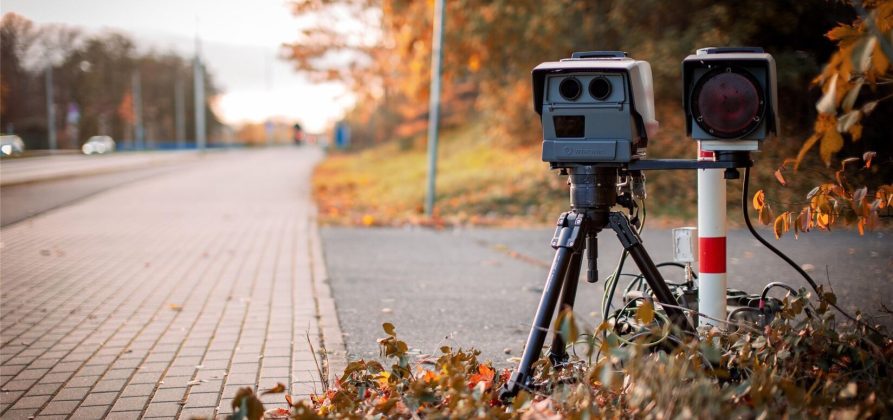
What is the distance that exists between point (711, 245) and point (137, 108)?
71326 millimetres

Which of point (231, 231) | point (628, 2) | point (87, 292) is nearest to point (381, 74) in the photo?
point (628, 2)

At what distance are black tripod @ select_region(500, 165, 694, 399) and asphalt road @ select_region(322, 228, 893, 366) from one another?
68 centimetres

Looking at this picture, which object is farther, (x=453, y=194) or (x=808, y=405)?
(x=453, y=194)

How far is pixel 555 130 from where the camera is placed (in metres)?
3.09

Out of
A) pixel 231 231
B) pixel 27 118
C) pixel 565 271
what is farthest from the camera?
pixel 27 118

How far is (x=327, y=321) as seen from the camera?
559cm

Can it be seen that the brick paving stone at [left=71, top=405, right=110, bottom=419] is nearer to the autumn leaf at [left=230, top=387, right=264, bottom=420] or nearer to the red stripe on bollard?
the autumn leaf at [left=230, top=387, right=264, bottom=420]

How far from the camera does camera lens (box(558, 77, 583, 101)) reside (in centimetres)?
306

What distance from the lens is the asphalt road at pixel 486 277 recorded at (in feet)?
17.3

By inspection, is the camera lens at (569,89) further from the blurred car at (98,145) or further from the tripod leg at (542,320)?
the blurred car at (98,145)

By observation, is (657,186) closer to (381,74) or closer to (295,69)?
(381,74)

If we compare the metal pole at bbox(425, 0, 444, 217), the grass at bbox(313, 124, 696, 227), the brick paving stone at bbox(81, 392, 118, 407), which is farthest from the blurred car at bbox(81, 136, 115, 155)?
the brick paving stone at bbox(81, 392, 118, 407)

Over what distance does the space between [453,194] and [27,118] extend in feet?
37.0

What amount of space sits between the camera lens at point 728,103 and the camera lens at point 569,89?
0.48m
